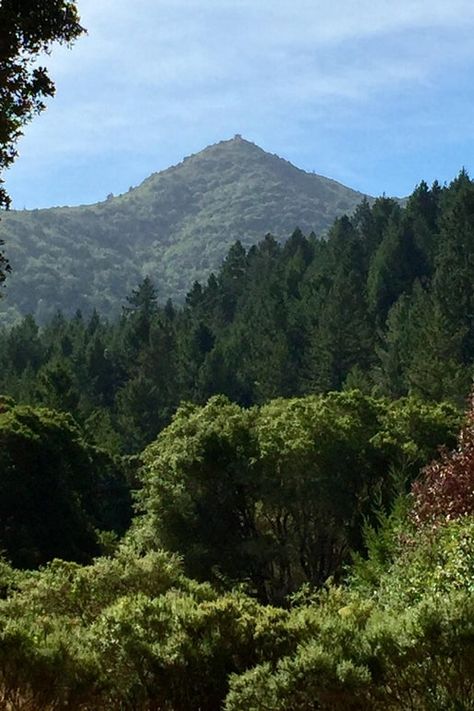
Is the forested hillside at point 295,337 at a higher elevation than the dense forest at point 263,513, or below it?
higher

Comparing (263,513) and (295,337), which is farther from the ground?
(295,337)

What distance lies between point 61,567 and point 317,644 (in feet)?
39.8

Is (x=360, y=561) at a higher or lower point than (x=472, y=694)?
lower

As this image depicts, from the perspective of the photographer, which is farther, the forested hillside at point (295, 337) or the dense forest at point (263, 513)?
the forested hillside at point (295, 337)

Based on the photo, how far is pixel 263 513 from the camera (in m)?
33.9

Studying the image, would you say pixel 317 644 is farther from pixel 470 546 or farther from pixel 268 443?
pixel 268 443

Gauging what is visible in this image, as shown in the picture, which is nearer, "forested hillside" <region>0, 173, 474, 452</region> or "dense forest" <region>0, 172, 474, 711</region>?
"dense forest" <region>0, 172, 474, 711</region>

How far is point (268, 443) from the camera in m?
32.9

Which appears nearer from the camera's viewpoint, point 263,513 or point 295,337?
point 263,513

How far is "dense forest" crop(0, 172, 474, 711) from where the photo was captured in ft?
26.4

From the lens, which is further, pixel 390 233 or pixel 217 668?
pixel 390 233

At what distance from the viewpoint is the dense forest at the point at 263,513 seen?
8.05 meters

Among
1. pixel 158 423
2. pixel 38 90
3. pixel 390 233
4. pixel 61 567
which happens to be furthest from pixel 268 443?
pixel 390 233

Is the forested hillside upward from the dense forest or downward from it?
upward
